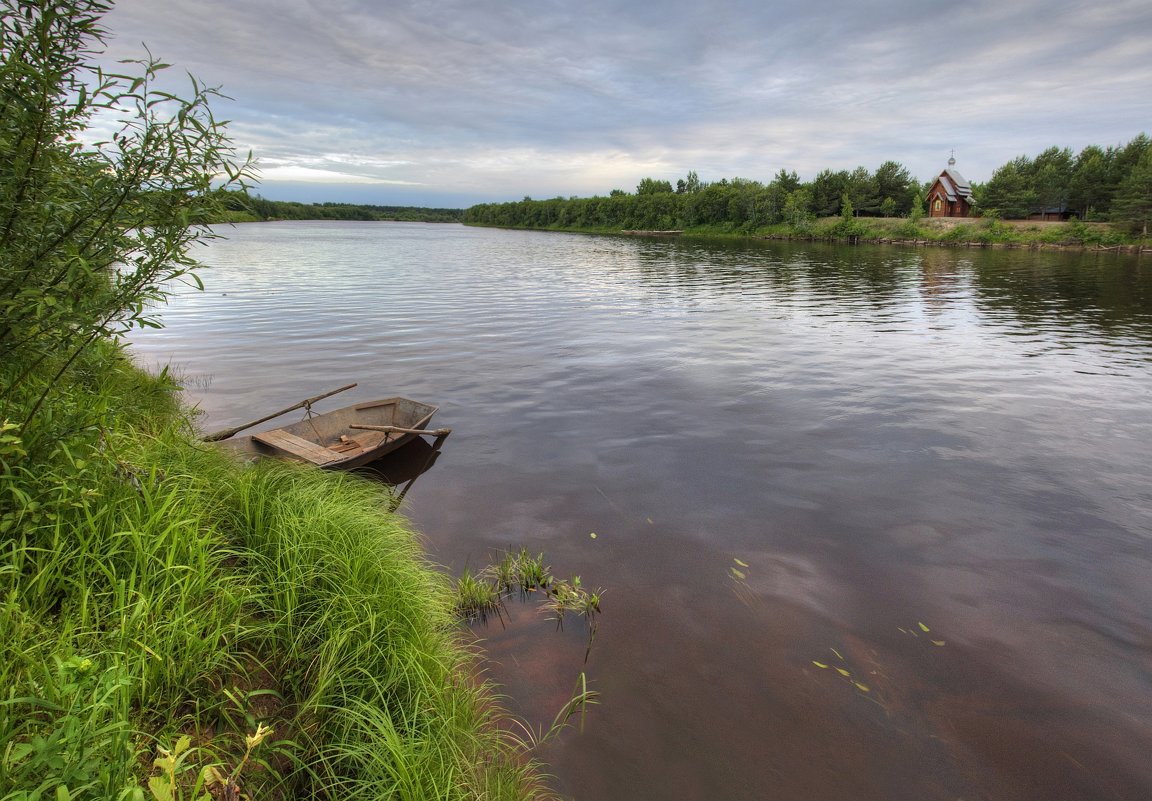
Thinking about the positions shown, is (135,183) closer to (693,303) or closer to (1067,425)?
(1067,425)

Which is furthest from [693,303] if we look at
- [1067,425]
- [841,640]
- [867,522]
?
[841,640]

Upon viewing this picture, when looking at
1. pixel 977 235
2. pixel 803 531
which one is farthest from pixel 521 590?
pixel 977 235

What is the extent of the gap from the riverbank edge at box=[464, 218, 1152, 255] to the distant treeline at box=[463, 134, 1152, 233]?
10.0 feet

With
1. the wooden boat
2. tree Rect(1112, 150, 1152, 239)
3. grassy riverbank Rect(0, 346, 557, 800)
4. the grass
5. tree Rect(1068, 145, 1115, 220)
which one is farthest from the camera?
tree Rect(1068, 145, 1115, 220)

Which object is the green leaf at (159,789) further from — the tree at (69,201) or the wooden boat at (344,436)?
the wooden boat at (344,436)

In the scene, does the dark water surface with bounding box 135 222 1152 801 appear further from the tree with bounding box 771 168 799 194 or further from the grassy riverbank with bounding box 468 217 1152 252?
the tree with bounding box 771 168 799 194

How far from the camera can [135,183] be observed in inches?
171

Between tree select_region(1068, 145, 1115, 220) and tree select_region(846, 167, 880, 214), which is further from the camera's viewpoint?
tree select_region(846, 167, 880, 214)

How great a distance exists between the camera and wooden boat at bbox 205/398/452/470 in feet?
34.9

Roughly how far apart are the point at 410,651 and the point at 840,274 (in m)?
53.3

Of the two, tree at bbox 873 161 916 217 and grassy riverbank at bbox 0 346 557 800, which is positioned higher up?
tree at bbox 873 161 916 217

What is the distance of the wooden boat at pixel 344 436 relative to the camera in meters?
10.6

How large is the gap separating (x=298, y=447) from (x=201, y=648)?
6.98 m

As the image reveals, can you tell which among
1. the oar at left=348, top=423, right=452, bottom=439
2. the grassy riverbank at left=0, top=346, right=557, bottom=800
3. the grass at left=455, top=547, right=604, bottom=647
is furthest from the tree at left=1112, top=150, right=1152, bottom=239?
the grassy riverbank at left=0, top=346, right=557, bottom=800
